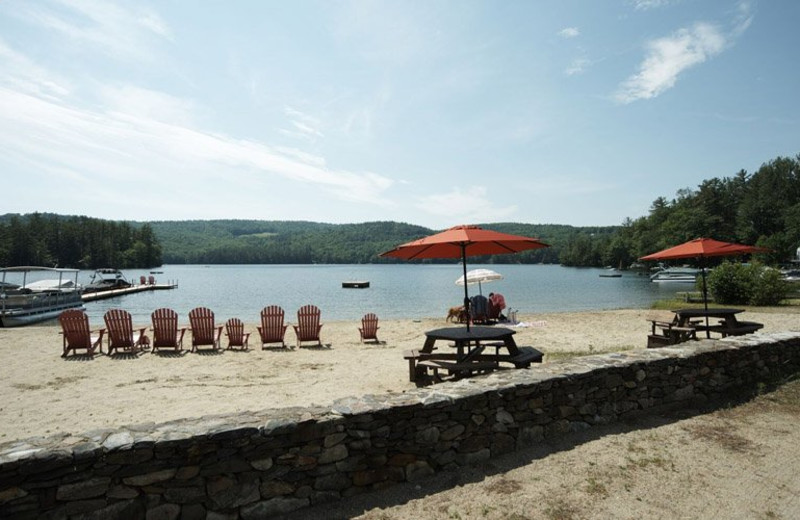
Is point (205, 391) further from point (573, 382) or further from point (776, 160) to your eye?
point (776, 160)

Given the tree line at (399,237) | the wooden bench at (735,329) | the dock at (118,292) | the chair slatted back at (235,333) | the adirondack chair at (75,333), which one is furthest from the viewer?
the tree line at (399,237)

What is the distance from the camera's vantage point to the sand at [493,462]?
131 inches

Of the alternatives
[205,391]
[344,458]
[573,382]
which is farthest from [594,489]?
[205,391]

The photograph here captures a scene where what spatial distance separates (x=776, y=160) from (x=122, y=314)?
3771 inches

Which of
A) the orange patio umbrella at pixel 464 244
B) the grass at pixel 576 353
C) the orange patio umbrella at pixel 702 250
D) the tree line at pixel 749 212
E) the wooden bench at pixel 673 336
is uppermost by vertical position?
the tree line at pixel 749 212

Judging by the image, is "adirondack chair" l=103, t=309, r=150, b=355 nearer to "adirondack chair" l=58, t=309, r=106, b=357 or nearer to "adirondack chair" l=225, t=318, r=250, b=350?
"adirondack chair" l=58, t=309, r=106, b=357

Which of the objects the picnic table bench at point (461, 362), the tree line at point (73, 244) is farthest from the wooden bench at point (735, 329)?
the tree line at point (73, 244)

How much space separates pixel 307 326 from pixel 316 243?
476 ft

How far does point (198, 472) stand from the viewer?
9.91 feet

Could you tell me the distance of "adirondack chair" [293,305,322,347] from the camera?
449 inches

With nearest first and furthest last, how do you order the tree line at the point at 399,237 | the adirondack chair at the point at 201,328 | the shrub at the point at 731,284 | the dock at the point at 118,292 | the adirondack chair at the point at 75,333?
the adirondack chair at the point at 75,333
the adirondack chair at the point at 201,328
the shrub at the point at 731,284
the dock at the point at 118,292
the tree line at the point at 399,237

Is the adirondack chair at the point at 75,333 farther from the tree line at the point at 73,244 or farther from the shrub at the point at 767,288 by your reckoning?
the tree line at the point at 73,244

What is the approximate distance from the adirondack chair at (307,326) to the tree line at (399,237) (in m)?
12.0

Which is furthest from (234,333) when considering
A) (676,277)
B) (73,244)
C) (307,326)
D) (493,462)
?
(73,244)
